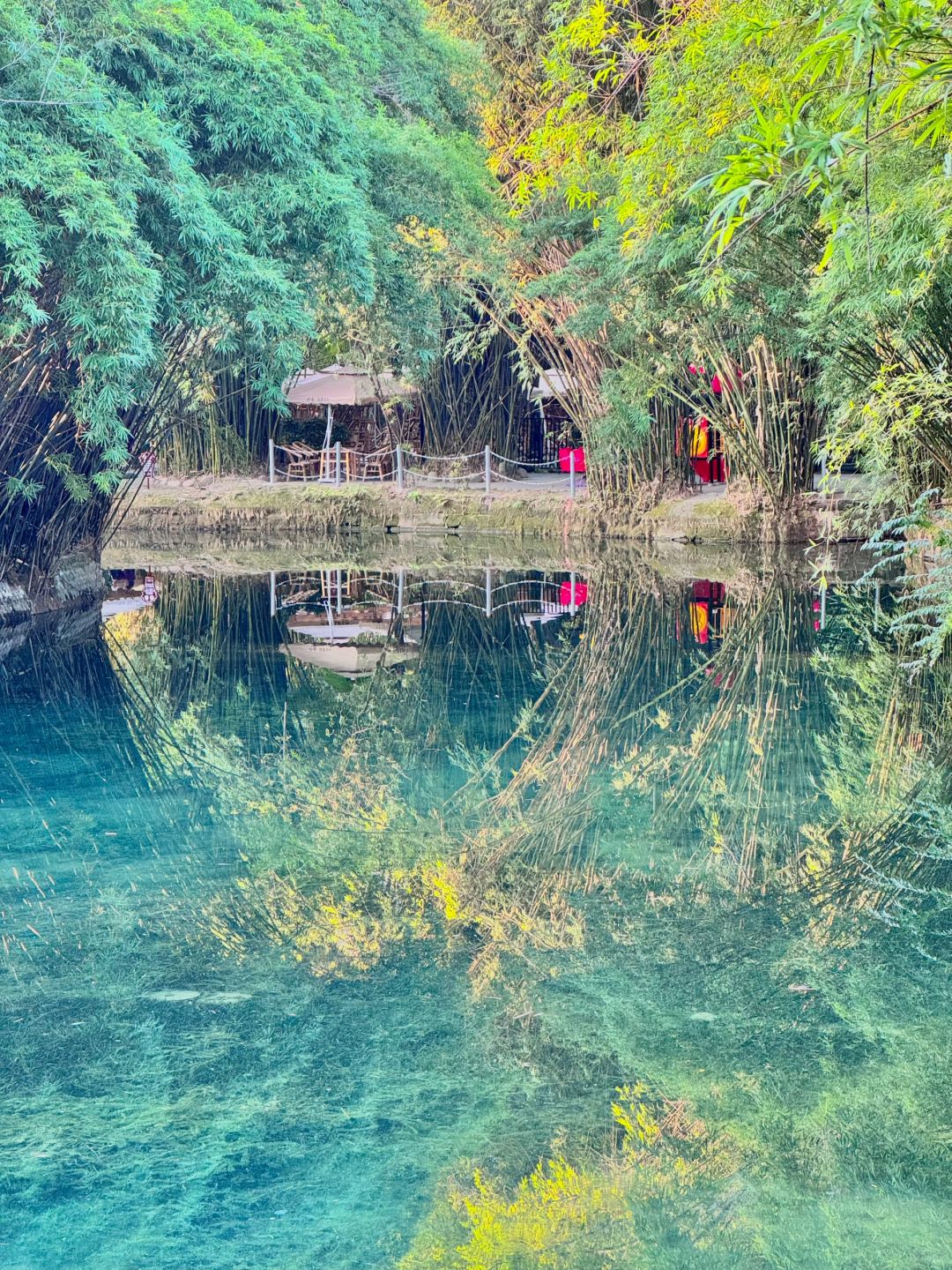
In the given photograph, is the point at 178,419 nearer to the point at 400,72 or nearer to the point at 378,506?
the point at 400,72

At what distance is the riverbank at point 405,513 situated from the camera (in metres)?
17.9

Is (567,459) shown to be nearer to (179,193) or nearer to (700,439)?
(700,439)

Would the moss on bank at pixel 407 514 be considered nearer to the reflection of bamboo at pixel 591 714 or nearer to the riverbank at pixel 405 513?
the riverbank at pixel 405 513

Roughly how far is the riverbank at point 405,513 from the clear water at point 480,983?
34.6ft

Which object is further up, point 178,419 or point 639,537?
point 178,419

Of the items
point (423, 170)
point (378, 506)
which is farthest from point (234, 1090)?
point (378, 506)

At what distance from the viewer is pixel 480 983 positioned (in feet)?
11.0

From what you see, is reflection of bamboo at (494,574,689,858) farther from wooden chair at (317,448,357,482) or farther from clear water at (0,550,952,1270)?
wooden chair at (317,448,357,482)

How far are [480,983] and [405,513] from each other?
60.6ft

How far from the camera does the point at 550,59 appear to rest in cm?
851

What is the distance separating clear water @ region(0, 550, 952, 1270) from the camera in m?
2.37

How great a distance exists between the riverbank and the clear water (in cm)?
1055

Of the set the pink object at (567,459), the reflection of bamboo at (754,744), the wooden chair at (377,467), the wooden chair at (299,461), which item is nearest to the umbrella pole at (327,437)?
the wooden chair at (299,461)

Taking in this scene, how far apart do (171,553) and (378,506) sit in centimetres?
418
